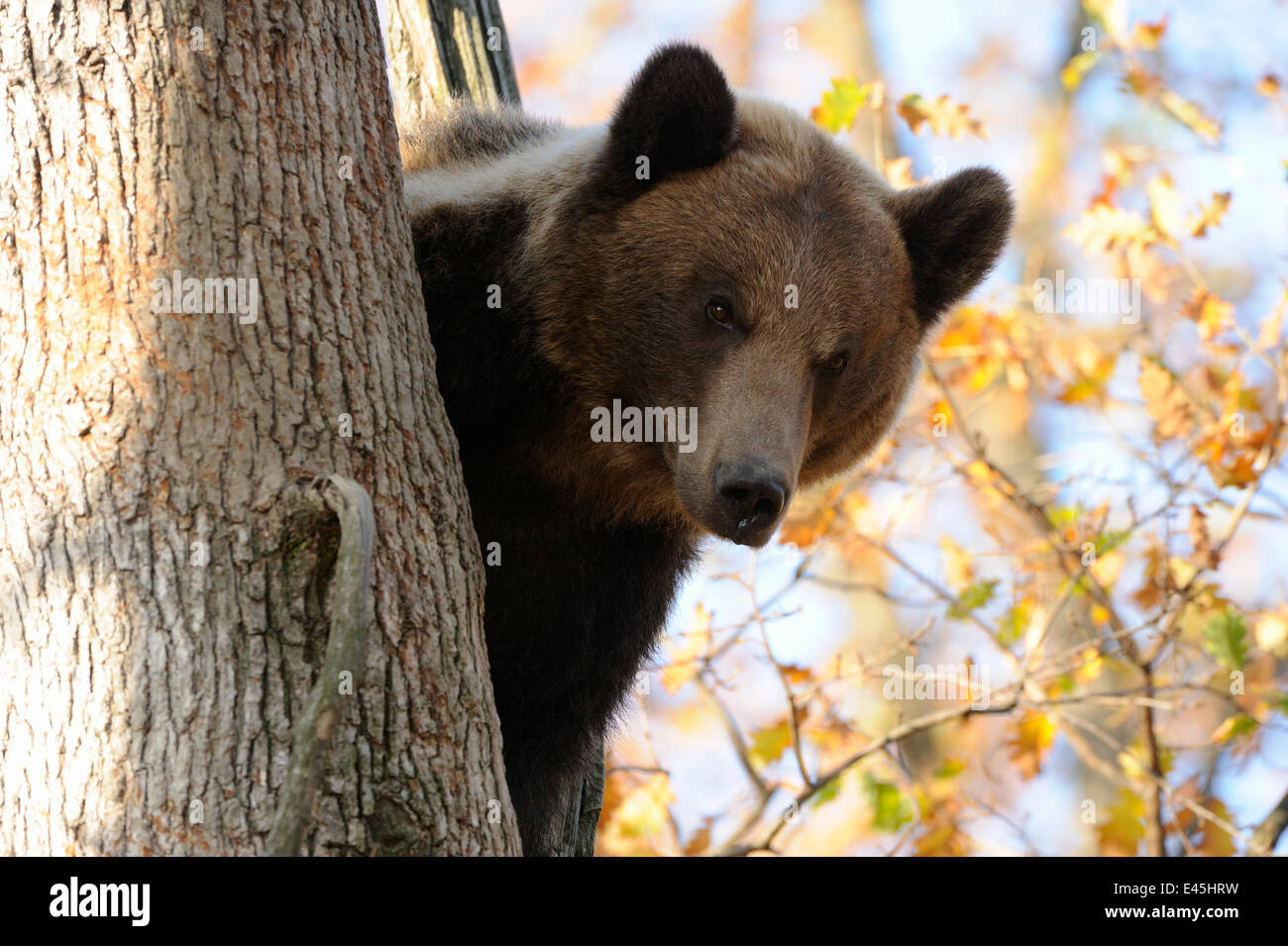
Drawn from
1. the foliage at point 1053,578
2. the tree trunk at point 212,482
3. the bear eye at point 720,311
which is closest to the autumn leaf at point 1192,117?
the foliage at point 1053,578

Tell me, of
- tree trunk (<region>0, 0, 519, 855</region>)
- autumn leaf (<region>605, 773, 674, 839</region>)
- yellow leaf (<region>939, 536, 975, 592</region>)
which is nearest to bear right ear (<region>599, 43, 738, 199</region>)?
tree trunk (<region>0, 0, 519, 855</region>)

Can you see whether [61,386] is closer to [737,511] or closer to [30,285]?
[30,285]

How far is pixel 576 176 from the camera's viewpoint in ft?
15.0

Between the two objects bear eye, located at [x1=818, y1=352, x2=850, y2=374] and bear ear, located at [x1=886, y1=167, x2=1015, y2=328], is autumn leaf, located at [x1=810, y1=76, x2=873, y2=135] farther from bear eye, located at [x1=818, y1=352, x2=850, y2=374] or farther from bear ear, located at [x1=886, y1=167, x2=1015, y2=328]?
bear eye, located at [x1=818, y1=352, x2=850, y2=374]

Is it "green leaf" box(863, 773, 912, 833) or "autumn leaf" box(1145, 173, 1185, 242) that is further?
"green leaf" box(863, 773, 912, 833)

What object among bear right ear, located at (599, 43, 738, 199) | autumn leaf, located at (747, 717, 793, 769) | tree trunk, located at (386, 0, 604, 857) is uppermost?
tree trunk, located at (386, 0, 604, 857)

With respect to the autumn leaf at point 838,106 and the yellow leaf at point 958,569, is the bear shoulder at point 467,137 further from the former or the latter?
the yellow leaf at point 958,569

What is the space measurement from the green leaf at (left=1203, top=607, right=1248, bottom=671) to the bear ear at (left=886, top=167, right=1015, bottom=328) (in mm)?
2560

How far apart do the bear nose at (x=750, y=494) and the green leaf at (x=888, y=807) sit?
13.4ft

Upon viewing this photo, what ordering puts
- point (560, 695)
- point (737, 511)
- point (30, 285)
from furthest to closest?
point (560, 695) → point (737, 511) → point (30, 285)

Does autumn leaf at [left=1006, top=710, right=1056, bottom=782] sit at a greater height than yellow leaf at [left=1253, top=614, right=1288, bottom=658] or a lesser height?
lesser

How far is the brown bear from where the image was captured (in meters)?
4.38

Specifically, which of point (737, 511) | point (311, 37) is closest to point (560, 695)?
point (737, 511)

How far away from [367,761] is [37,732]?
2.08ft
